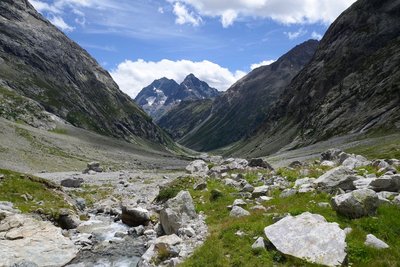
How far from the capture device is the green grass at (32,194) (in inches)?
1262

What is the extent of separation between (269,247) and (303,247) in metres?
1.70

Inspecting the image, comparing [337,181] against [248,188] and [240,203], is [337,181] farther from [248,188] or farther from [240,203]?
[248,188]

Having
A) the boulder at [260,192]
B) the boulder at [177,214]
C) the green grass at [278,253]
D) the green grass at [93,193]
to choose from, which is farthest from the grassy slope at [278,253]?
the green grass at [93,193]

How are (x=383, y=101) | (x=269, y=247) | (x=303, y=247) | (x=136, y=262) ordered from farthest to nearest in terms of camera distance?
(x=383, y=101) < (x=136, y=262) < (x=269, y=247) < (x=303, y=247)

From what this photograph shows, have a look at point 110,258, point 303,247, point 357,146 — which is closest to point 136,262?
point 110,258

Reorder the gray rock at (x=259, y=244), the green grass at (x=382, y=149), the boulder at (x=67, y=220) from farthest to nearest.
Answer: the green grass at (x=382, y=149)
the boulder at (x=67, y=220)
the gray rock at (x=259, y=244)

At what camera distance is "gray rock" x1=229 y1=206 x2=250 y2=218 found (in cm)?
2439

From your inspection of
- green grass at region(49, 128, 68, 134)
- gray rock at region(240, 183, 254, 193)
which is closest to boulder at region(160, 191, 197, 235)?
gray rock at region(240, 183, 254, 193)

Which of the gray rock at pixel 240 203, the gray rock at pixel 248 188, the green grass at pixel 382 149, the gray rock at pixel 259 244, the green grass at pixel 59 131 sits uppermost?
the green grass at pixel 59 131

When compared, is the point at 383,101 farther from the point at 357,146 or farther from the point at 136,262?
the point at 136,262

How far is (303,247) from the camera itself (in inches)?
661

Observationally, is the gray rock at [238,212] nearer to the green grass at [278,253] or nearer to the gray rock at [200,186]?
the green grass at [278,253]

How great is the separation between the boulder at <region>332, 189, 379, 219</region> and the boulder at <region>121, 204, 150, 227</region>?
17.6m

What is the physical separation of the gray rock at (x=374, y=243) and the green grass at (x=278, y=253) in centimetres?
30
